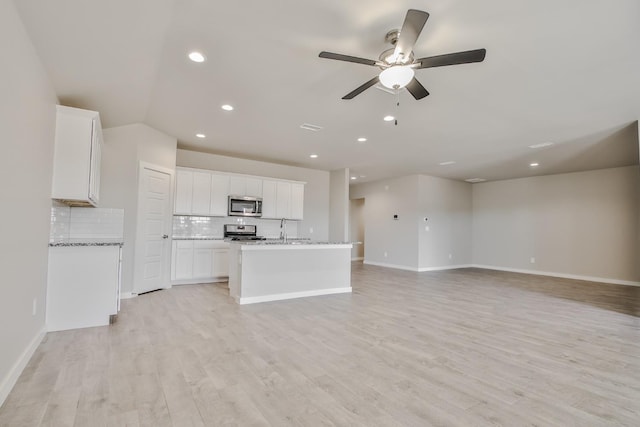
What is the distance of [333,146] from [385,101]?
2181mm

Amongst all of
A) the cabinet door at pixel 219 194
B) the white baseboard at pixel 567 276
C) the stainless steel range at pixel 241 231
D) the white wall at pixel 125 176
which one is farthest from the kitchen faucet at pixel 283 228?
the white baseboard at pixel 567 276

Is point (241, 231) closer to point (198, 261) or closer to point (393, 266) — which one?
point (198, 261)

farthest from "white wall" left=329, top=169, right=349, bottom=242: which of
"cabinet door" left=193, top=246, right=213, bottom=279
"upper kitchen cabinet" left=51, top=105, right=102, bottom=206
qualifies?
"upper kitchen cabinet" left=51, top=105, right=102, bottom=206

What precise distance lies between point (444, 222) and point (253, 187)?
5615 millimetres

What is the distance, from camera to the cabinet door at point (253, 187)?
671 centimetres

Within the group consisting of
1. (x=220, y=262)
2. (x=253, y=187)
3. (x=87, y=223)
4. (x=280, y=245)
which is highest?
(x=253, y=187)

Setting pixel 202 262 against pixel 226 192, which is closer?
pixel 202 262

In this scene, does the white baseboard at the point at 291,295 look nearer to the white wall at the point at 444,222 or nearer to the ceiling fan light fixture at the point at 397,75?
the ceiling fan light fixture at the point at 397,75

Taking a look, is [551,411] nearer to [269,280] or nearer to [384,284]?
[269,280]

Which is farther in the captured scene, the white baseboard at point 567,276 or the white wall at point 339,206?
the white wall at point 339,206

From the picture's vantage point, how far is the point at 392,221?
30.2 ft

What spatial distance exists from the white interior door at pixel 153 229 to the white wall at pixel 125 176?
0.09 meters

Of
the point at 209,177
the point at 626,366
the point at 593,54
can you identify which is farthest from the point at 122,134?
the point at 626,366

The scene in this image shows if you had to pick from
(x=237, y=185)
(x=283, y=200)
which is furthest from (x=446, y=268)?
(x=237, y=185)
